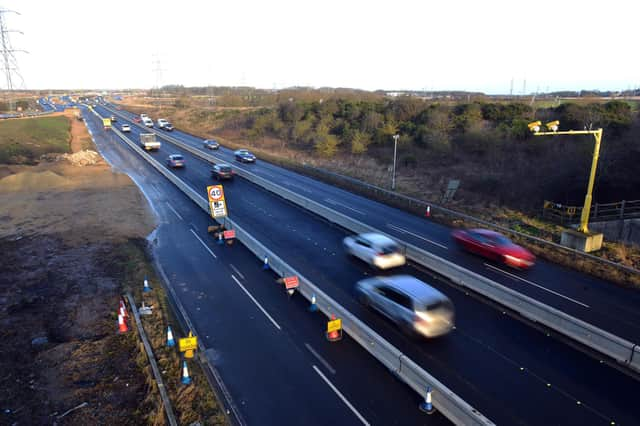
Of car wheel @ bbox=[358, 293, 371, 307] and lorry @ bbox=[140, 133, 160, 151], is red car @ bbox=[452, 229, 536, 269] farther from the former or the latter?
lorry @ bbox=[140, 133, 160, 151]

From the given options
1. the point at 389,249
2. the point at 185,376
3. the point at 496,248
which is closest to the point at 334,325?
the point at 185,376

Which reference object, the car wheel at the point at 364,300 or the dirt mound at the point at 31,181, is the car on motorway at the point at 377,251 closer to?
the car wheel at the point at 364,300

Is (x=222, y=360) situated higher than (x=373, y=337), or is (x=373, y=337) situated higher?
(x=373, y=337)

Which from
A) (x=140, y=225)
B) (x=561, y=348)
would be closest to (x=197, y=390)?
(x=561, y=348)

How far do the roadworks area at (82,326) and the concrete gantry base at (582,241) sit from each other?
1752 centimetres

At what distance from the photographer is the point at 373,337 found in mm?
11000

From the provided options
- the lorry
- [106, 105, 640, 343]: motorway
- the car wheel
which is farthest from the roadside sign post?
the lorry

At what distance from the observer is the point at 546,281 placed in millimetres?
16172

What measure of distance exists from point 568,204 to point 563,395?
2334 cm

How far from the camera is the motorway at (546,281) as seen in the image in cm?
1340

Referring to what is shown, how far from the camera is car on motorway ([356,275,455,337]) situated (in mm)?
11625

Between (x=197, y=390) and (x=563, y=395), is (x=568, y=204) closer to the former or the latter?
(x=563, y=395)

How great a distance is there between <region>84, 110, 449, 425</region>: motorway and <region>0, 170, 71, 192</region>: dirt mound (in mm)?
21818

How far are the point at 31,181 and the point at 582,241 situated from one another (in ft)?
133
